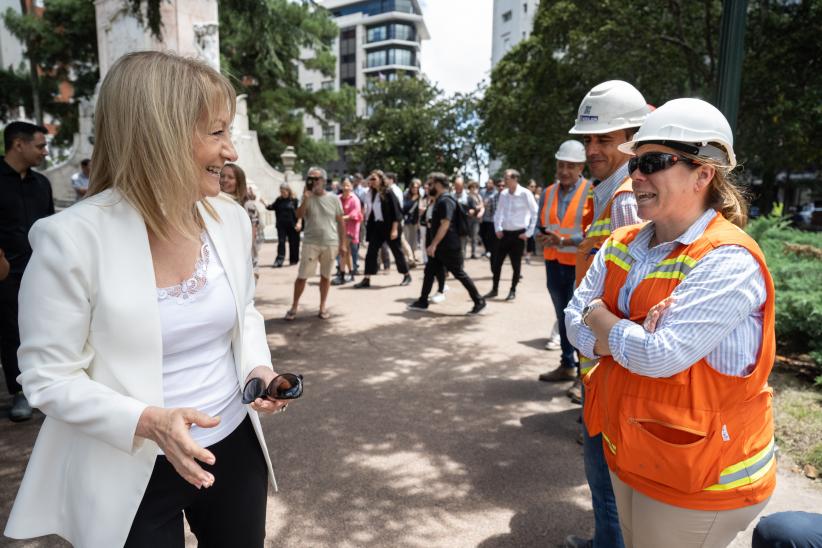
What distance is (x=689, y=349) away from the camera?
1566 mm

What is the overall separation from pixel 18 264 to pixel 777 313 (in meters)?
6.71

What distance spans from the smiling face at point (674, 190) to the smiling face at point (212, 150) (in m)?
1.21

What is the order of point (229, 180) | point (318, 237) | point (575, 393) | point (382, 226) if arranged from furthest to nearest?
1. point (382, 226)
2. point (318, 237)
3. point (229, 180)
4. point (575, 393)

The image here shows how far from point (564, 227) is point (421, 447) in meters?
2.27

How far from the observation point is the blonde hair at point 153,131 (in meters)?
1.51

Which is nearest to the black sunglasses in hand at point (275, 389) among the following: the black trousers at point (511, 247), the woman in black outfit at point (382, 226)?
the black trousers at point (511, 247)

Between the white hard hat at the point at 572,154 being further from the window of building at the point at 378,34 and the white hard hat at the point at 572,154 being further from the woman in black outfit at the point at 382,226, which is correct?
the window of building at the point at 378,34

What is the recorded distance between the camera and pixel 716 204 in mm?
1798

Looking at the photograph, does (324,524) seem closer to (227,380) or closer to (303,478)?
(303,478)

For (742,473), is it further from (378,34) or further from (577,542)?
(378,34)

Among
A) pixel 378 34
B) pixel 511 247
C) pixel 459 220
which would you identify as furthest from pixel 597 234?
pixel 378 34

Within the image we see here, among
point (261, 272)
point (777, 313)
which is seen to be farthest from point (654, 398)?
point (261, 272)

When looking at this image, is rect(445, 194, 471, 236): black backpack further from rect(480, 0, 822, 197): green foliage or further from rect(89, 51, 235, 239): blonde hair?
Answer: rect(480, 0, 822, 197): green foliage

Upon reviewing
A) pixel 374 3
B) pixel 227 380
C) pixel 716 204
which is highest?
pixel 374 3
